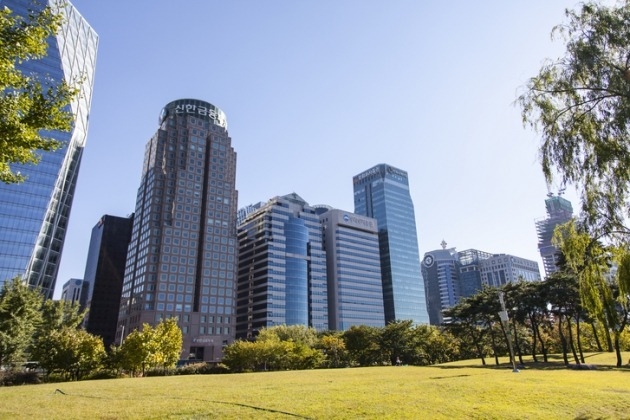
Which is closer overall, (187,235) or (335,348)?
(335,348)

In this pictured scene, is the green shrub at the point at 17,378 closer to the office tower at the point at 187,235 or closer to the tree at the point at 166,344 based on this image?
the tree at the point at 166,344

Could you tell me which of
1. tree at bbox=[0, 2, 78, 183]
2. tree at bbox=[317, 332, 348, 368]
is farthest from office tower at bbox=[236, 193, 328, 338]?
tree at bbox=[0, 2, 78, 183]

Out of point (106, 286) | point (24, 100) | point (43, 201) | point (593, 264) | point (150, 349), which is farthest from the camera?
point (106, 286)

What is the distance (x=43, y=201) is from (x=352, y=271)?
377 feet

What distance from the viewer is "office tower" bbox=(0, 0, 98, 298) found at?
105938 mm

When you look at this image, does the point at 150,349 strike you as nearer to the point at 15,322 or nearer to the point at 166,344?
the point at 166,344

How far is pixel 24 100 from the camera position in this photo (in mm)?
13641

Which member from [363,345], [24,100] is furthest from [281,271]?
[24,100]

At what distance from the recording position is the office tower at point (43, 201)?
106 meters

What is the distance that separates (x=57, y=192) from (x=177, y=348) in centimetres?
9348

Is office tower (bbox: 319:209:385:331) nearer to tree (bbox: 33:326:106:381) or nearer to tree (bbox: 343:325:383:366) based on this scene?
tree (bbox: 343:325:383:366)

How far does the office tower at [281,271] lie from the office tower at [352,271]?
5.62 m

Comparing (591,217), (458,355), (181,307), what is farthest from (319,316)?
(591,217)

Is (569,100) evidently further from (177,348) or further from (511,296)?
(177,348)
